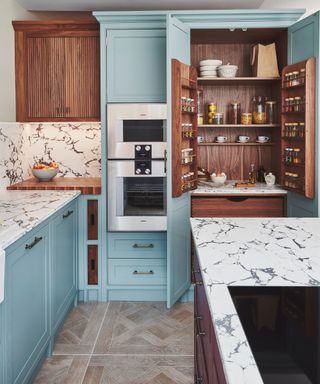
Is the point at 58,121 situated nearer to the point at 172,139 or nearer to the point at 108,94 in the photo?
the point at 108,94

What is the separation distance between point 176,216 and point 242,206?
58 cm

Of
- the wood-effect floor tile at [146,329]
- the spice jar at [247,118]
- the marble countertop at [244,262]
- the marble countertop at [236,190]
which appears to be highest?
the spice jar at [247,118]

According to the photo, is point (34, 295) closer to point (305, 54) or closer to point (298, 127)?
point (298, 127)

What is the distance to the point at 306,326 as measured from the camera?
108 cm

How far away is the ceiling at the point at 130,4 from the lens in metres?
4.03

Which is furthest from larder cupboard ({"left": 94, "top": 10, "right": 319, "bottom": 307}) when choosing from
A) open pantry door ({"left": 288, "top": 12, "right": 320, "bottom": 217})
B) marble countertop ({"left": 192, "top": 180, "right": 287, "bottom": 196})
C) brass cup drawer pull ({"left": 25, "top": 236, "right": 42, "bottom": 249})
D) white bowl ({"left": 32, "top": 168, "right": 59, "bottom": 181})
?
brass cup drawer pull ({"left": 25, "top": 236, "right": 42, "bottom": 249})

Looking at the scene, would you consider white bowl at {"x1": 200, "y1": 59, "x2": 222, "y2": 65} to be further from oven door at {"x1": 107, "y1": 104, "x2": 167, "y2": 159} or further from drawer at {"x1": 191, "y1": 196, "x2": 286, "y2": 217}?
drawer at {"x1": 191, "y1": 196, "x2": 286, "y2": 217}

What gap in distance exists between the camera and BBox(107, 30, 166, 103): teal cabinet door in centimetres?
371

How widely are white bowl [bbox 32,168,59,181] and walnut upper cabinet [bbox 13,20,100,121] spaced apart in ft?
1.49

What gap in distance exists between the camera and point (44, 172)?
4.00 m

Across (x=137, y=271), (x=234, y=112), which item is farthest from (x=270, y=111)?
(x=137, y=271)

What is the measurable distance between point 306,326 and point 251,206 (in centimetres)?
279

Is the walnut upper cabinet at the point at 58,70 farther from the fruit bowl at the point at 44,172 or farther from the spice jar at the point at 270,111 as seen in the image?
the spice jar at the point at 270,111

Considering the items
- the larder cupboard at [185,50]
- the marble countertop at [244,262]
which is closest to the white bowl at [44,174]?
the larder cupboard at [185,50]
